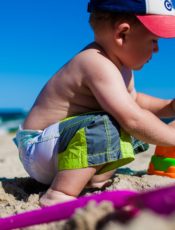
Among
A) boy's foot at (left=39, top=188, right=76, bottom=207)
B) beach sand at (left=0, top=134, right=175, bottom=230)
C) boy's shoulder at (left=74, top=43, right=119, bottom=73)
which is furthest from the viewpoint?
boy's shoulder at (left=74, top=43, right=119, bottom=73)

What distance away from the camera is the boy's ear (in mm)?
2045

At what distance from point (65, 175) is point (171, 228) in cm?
119

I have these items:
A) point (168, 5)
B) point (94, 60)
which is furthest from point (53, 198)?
point (168, 5)

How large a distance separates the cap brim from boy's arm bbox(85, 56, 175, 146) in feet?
0.89

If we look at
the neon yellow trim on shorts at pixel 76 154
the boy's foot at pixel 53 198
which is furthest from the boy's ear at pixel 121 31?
the boy's foot at pixel 53 198

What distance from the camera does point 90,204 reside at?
0.83 m

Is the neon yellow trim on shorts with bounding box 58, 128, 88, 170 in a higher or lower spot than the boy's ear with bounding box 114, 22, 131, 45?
lower

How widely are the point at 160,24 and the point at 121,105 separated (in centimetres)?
49

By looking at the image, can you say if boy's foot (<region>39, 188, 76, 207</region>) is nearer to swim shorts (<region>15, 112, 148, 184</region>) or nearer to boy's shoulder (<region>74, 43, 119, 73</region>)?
swim shorts (<region>15, 112, 148, 184</region>)

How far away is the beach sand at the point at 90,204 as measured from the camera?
2.09 feet

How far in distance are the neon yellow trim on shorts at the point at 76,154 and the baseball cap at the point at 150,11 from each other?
0.61 metres

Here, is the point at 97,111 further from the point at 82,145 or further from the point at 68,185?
the point at 68,185

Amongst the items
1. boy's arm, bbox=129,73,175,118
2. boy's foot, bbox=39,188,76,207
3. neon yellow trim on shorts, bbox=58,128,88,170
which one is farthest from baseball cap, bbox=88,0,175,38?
boy's foot, bbox=39,188,76,207

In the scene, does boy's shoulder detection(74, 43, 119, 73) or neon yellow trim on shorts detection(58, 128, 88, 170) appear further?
boy's shoulder detection(74, 43, 119, 73)
